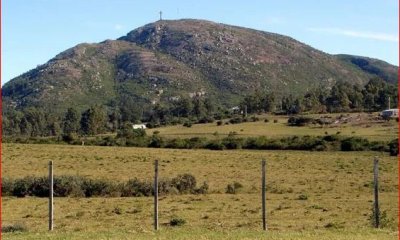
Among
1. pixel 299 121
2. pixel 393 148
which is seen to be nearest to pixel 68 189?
pixel 393 148

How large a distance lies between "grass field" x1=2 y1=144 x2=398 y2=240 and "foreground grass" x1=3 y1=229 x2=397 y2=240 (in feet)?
0.09

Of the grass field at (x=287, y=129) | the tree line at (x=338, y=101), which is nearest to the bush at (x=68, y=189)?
the grass field at (x=287, y=129)

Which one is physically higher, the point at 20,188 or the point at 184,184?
the point at 20,188

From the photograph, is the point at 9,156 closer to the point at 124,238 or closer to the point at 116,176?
the point at 116,176

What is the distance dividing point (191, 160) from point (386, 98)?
3950 inches

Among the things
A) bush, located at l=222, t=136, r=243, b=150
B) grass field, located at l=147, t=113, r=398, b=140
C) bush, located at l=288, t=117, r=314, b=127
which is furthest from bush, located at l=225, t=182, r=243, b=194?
bush, located at l=288, t=117, r=314, b=127

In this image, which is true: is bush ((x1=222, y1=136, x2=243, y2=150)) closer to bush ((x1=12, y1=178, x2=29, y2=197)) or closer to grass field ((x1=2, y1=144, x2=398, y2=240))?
grass field ((x1=2, y1=144, x2=398, y2=240))

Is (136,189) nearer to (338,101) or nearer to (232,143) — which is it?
(232,143)

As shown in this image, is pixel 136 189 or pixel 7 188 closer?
pixel 7 188

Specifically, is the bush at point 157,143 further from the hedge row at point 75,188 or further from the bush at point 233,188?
the hedge row at point 75,188

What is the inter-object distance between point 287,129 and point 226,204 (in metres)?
84.2

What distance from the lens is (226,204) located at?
93.6ft

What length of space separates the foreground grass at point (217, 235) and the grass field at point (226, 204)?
Result: 1.0 inches

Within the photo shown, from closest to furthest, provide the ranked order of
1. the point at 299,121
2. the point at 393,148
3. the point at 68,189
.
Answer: the point at 68,189 < the point at 393,148 < the point at 299,121
